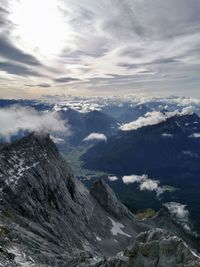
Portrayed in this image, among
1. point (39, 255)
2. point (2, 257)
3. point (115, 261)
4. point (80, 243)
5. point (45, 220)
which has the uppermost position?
point (115, 261)

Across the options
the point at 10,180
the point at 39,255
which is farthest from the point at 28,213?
the point at 39,255

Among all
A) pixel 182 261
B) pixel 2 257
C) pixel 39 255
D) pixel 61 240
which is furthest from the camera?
pixel 61 240

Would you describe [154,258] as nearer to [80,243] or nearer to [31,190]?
[80,243]

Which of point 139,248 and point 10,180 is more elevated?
point 139,248

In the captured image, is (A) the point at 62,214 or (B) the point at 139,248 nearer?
(B) the point at 139,248

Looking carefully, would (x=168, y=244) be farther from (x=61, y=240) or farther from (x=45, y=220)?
(x=45, y=220)

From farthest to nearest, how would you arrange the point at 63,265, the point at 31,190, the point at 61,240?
the point at 31,190 → the point at 61,240 → the point at 63,265

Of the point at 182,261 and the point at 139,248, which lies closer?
the point at 182,261

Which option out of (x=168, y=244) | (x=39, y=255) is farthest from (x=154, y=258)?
(x=39, y=255)

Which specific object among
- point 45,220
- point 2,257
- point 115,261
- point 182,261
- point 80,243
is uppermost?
point 182,261
